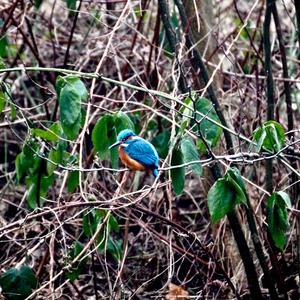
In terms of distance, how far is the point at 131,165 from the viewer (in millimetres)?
2857

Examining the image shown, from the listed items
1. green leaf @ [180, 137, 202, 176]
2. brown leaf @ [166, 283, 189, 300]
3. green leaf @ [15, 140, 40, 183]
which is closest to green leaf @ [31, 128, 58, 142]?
green leaf @ [15, 140, 40, 183]

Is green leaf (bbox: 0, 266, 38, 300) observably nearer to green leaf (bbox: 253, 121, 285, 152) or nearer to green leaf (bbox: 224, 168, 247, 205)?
green leaf (bbox: 224, 168, 247, 205)

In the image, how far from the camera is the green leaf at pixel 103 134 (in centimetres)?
288

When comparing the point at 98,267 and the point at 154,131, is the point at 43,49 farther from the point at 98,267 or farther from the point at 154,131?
the point at 98,267

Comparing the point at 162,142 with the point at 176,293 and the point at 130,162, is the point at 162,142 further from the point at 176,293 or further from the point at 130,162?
the point at 130,162

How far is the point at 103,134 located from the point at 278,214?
731mm

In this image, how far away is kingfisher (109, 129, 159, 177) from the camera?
9.20 ft

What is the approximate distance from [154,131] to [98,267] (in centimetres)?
88

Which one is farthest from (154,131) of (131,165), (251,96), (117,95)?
(131,165)

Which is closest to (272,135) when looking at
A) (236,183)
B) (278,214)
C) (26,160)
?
(236,183)

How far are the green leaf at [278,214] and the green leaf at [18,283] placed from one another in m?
1.21

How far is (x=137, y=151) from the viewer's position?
111 inches

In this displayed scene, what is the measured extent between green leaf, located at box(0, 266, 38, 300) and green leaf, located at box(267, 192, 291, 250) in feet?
3.96

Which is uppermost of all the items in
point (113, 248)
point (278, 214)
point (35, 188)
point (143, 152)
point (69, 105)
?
point (69, 105)
